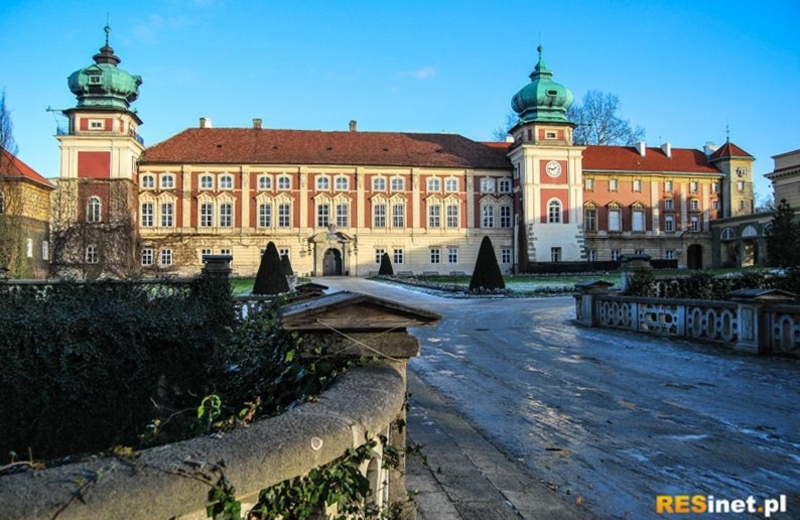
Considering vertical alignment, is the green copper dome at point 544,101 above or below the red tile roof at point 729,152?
above

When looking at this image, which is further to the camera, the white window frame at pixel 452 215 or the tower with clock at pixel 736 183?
the tower with clock at pixel 736 183

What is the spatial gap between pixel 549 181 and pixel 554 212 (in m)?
2.75

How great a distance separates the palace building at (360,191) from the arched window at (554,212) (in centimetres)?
9

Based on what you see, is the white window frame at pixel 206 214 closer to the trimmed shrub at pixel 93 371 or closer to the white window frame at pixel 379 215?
the white window frame at pixel 379 215

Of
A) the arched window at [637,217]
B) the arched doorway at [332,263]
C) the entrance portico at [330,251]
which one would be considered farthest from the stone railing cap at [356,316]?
the arched window at [637,217]

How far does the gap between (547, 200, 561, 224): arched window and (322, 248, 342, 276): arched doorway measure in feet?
61.4

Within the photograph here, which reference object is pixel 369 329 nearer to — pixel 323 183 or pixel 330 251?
pixel 330 251

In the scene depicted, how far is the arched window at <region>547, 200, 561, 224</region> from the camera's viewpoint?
51094mm

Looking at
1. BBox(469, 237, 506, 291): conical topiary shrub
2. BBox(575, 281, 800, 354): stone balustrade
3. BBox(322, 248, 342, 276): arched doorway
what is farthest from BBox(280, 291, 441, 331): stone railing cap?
BBox(322, 248, 342, 276): arched doorway

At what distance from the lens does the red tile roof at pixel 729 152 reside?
5800 cm

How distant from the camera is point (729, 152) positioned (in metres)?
58.0

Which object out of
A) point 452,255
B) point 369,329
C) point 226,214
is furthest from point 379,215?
point 369,329

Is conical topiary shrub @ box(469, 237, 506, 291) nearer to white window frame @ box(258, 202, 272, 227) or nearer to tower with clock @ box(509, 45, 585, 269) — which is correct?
tower with clock @ box(509, 45, 585, 269)

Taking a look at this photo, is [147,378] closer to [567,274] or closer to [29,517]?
[29,517]
